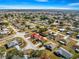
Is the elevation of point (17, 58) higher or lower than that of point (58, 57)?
higher

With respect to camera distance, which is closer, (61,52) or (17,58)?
(17,58)

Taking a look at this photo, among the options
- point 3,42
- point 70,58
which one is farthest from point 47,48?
point 3,42

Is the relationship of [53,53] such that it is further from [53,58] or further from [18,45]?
[18,45]

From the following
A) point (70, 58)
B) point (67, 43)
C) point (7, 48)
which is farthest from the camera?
point (67, 43)

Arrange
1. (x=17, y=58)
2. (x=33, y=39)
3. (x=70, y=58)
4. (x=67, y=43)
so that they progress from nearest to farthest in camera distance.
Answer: (x=17, y=58) < (x=70, y=58) < (x=67, y=43) < (x=33, y=39)

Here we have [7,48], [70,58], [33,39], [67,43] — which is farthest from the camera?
[33,39]

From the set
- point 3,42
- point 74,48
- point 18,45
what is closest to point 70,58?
point 74,48

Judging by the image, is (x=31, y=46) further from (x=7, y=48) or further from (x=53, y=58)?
(x=53, y=58)

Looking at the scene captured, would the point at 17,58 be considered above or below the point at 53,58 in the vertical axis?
above

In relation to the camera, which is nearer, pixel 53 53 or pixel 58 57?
pixel 58 57
